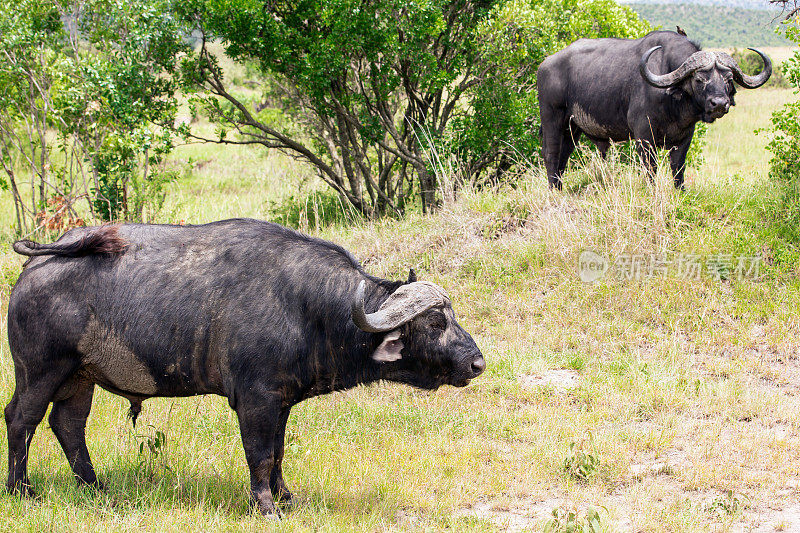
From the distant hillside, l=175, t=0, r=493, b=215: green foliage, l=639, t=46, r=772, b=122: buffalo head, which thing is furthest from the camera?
the distant hillside

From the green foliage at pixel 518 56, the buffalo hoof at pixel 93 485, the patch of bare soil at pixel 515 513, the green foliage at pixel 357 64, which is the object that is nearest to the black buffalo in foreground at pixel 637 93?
the green foliage at pixel 518 56

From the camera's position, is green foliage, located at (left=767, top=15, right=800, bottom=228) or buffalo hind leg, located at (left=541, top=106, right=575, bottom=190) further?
buffalo hind leg, located at (left=541, top=106, right=575, bottom=190)

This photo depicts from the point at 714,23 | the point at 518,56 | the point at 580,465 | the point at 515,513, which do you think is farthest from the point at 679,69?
the point at 714,23

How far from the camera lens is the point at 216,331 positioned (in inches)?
182

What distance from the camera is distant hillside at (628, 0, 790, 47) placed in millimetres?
87281

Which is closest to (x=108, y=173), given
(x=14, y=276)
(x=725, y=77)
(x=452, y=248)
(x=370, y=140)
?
(x=14, y=276)

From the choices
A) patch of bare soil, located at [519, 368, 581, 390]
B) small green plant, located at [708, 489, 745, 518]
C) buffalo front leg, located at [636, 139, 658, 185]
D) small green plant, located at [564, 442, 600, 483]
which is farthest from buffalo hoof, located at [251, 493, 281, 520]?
buffalo front leg, located at [636, 139, 658, 185]

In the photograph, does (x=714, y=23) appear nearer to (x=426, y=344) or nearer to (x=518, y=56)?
(x=518, y=56)

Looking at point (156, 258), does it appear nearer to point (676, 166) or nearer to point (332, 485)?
point (332, 485)

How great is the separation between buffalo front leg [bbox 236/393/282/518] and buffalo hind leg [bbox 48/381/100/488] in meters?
1.11

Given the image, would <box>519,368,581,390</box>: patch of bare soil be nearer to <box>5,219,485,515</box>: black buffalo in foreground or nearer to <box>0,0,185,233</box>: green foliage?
<box>5,219,485,515</box>: black buffalo in foreground

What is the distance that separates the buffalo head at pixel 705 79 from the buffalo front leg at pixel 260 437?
20.2 ft

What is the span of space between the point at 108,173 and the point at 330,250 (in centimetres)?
770

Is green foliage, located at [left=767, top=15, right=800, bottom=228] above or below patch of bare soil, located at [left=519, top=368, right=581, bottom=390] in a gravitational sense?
above
